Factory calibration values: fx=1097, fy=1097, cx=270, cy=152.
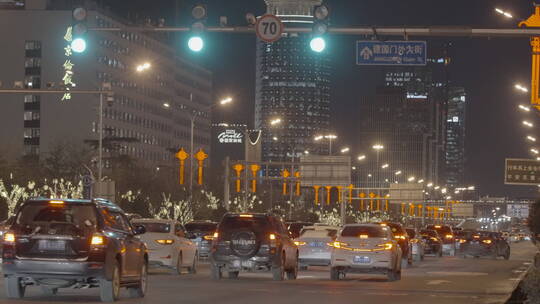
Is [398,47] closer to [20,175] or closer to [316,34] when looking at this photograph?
[316,34]

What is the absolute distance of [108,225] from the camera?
65.1 ft

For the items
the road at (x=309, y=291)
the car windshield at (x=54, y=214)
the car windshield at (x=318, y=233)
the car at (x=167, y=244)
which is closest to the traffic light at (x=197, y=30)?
the road at (x=309, y=291)

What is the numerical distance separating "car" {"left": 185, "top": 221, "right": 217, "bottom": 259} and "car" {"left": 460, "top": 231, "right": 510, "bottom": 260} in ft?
55.5

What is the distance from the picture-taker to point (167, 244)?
3200cm

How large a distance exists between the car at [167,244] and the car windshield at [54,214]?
11.7m

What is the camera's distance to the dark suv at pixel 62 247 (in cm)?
1909

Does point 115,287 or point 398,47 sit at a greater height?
point 398,47

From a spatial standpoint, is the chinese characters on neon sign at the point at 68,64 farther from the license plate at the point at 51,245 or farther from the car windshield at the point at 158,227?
the license plate at the point at 51,245

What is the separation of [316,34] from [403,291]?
6.54 m

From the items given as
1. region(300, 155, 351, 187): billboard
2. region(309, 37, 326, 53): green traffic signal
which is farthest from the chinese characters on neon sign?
region(309, 37, 326, 53): green traffic signal

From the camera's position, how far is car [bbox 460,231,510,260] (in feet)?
192

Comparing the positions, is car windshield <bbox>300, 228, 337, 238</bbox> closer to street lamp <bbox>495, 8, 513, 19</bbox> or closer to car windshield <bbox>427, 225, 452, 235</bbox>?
street lamp <bbox>495, 8, 513, 19</bbox>

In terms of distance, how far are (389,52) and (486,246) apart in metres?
34.3

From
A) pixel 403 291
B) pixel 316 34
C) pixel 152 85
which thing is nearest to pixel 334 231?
pixel 403 291
